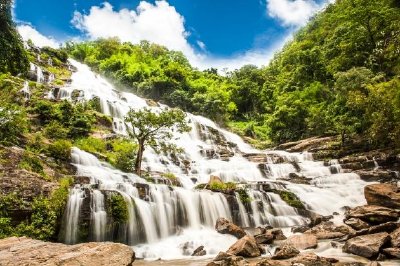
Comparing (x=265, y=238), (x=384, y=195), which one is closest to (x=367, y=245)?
(x=265, y=238)

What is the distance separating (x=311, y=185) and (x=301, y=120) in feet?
53.0

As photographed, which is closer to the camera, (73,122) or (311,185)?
(311,185)

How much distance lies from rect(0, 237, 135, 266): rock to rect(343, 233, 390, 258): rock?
21.4ft

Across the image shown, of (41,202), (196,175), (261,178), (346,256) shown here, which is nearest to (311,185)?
(261,178)

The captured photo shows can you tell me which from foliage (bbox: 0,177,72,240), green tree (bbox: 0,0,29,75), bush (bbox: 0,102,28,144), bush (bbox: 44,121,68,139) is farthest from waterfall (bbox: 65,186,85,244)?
bush (bbox: 44,121,68,139)

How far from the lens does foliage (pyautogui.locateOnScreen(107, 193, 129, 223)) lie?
12750mm

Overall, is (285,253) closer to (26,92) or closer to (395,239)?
(395,239)

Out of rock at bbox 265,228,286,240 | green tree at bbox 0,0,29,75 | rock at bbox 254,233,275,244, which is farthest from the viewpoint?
rock at bbox 265,228,286,240

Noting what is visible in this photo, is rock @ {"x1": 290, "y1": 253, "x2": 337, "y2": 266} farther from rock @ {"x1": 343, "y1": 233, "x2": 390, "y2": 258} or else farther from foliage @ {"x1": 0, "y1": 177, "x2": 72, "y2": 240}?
foliage @ {"x1": 0, "y1": 177, "x2": 72, "y2": 240}

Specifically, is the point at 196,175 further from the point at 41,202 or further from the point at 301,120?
the point at 301,120

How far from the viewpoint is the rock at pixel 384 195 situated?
1458 cm

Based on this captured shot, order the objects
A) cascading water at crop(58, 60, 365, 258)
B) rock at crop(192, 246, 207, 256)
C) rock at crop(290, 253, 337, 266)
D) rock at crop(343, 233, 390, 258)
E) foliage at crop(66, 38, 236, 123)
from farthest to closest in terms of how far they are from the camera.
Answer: foliage at crop(66, 38, 236, 123), cascading water at crop(58, 60, 365, 258), rock at crop(192, 246, 207, 256), rock at crop(343, 233, 390, 258), rock at crop(290, 253, 337, 266)

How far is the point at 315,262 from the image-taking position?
26.6 feet

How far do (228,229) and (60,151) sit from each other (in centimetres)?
1033
